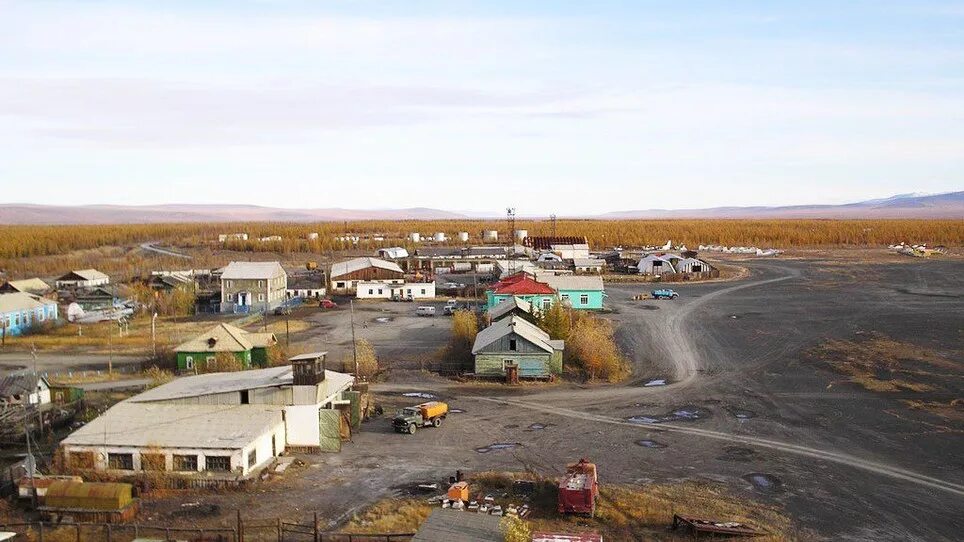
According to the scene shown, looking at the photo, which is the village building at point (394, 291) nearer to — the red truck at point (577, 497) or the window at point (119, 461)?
the window at point (119, 461)

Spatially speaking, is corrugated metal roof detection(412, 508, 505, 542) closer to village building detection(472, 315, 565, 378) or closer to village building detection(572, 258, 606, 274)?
village building detection(472, 315, 565, 378)

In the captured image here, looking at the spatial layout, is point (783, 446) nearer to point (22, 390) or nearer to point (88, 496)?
point (88, 496)

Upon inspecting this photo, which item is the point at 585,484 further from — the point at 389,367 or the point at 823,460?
the point at 389,367

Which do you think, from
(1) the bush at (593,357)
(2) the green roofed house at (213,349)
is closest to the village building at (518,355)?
(1) the bush at (593,357)

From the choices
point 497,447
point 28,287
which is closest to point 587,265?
point 28,287

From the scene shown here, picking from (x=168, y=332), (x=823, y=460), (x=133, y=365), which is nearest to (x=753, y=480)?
(x=823, y=460)

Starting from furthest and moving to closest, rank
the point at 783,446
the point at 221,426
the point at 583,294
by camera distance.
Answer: the point at 583,294 < the point at 783,446 < the point at 221,426
